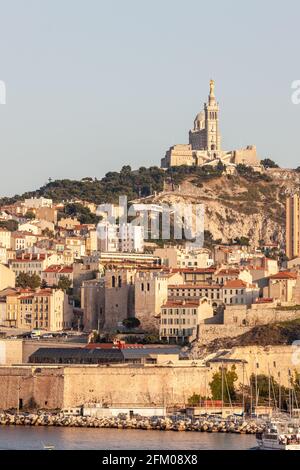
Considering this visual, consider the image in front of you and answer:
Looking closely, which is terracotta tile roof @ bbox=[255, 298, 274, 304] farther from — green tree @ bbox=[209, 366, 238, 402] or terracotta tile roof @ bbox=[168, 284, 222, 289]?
green tree @ bbox=[209, 366, 238, 402]

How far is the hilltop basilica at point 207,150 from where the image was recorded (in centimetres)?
10294

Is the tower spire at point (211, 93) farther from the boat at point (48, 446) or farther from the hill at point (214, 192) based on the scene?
the boat at point (48, 446)

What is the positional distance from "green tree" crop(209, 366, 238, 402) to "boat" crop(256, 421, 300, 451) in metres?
7.78

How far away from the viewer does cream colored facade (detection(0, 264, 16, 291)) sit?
243 feet

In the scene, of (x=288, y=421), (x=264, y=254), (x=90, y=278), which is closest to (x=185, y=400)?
(x=288, y=421)

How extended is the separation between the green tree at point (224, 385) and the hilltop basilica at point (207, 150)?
43118 millimetres

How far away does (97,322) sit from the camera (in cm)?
6900

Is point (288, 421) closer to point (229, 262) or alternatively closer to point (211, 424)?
point (211, 424)

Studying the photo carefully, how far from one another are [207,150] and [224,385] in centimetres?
4707

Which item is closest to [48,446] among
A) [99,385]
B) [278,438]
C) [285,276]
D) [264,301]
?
[278,438]

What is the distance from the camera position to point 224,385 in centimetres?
5847

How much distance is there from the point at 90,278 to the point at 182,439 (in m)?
24.4

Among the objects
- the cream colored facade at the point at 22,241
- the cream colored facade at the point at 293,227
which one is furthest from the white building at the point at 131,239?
the cream colored facade at the point at 293,227

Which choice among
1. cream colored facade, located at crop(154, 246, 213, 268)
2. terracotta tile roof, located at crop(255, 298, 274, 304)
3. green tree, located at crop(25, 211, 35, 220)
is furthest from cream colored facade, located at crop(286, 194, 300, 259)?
terracotta tile roof, located at crop(255, 298, 274, 304)
